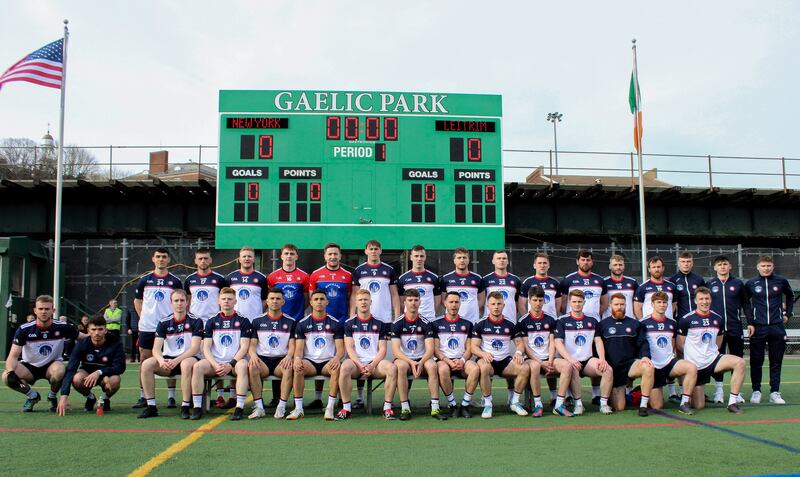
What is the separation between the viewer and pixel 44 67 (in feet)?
52.1

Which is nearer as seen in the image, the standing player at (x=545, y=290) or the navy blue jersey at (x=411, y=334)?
the navy blue jersey at (x=411, y=334)

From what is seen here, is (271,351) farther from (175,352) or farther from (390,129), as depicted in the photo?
(390,129)

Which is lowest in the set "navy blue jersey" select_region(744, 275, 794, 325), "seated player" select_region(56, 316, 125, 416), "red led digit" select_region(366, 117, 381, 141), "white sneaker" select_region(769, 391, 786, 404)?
"white sneaker" select_region(769, 391, 786, 404)

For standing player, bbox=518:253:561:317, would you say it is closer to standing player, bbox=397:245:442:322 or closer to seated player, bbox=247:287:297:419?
standing player, bbox=397:245:442:322

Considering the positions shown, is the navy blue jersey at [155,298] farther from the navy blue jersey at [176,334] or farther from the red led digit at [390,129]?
the red led digit at [390,129]

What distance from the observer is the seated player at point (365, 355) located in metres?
6.93

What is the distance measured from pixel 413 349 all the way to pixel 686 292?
139 inches

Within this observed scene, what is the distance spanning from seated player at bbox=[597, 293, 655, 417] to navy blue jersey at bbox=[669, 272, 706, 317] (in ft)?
3.86

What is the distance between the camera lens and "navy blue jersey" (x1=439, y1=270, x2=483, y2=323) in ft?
26.8

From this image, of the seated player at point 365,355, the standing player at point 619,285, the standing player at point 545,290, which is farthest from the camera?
the standing player at point 545,290

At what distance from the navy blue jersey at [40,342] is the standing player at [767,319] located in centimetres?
782

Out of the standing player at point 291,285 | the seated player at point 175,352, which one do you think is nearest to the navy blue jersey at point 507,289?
the standing player at point 291,285

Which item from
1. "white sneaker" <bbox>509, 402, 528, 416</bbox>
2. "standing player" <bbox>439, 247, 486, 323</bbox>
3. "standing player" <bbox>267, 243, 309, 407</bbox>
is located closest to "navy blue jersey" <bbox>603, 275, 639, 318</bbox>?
"standing player" <bbox>439, 247, 486, 323</bbox>

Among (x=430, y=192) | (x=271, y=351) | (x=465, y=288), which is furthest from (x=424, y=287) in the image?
(x=430, y=192)
